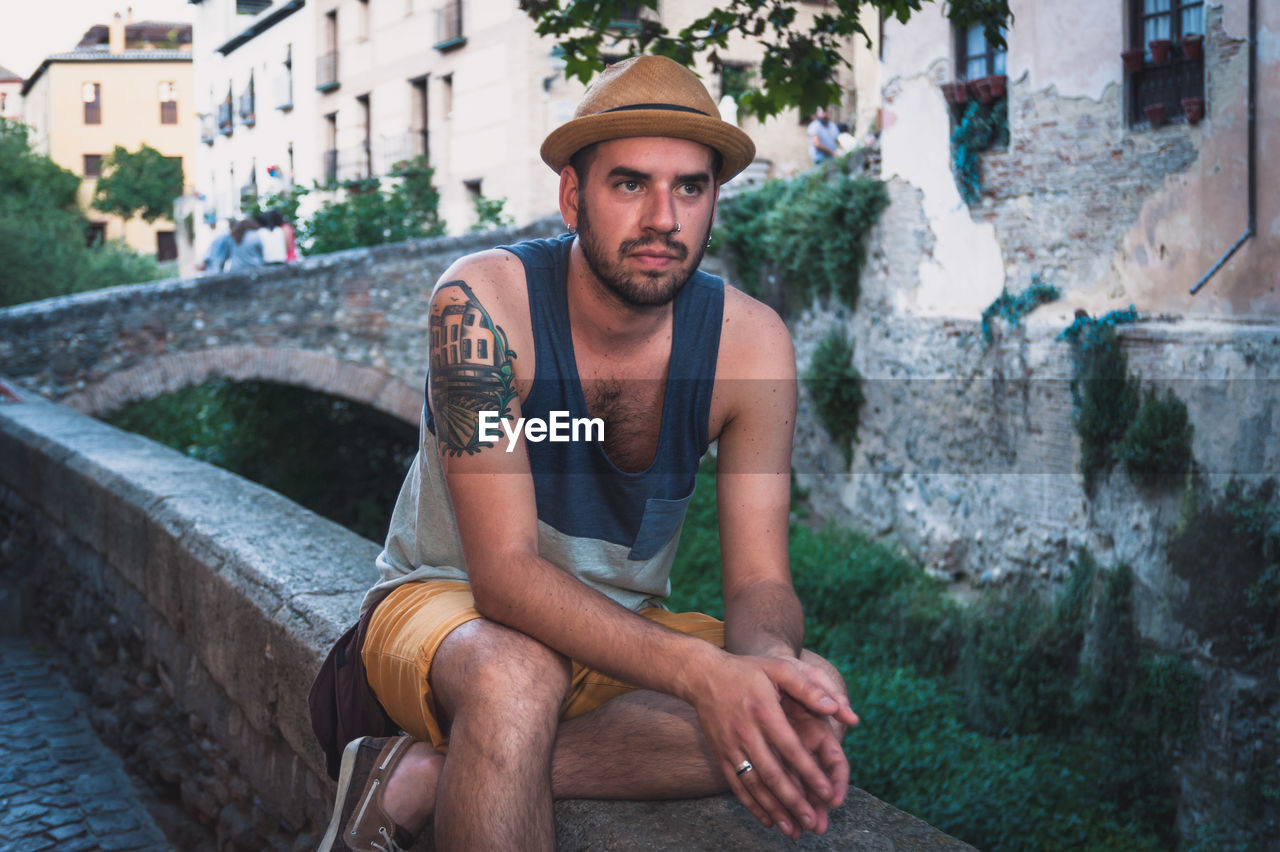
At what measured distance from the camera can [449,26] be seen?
19047 mm

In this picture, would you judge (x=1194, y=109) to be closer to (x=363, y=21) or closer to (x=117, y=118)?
(x=363, y=21)

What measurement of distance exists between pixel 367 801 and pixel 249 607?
116cm

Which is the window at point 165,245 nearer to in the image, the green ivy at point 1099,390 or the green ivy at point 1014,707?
the green ivy at point 1014,707

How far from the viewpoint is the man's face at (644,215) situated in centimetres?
197

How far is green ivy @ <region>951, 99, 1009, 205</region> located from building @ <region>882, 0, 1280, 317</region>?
0.12ft

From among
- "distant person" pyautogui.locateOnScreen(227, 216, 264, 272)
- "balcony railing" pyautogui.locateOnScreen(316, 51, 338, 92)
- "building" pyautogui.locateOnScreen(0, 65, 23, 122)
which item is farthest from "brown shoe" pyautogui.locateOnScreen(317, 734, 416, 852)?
"building" pyautogui.locateOnScreen(0, 65, 23, 122)

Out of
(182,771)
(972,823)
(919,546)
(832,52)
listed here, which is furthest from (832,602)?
(182,771)

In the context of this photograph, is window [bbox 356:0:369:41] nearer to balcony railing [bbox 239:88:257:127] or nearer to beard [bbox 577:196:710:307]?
balcony railing [bbox 239:88:257:127]

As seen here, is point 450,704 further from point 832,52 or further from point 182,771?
point 832,52

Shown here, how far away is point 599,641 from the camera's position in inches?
69.0

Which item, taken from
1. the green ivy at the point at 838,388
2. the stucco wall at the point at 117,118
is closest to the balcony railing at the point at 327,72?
the green ivy at the point at 838,388

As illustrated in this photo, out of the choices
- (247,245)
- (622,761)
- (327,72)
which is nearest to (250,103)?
(327,72)

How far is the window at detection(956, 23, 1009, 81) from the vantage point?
8.98 meters

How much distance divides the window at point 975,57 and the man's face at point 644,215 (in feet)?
25.1
